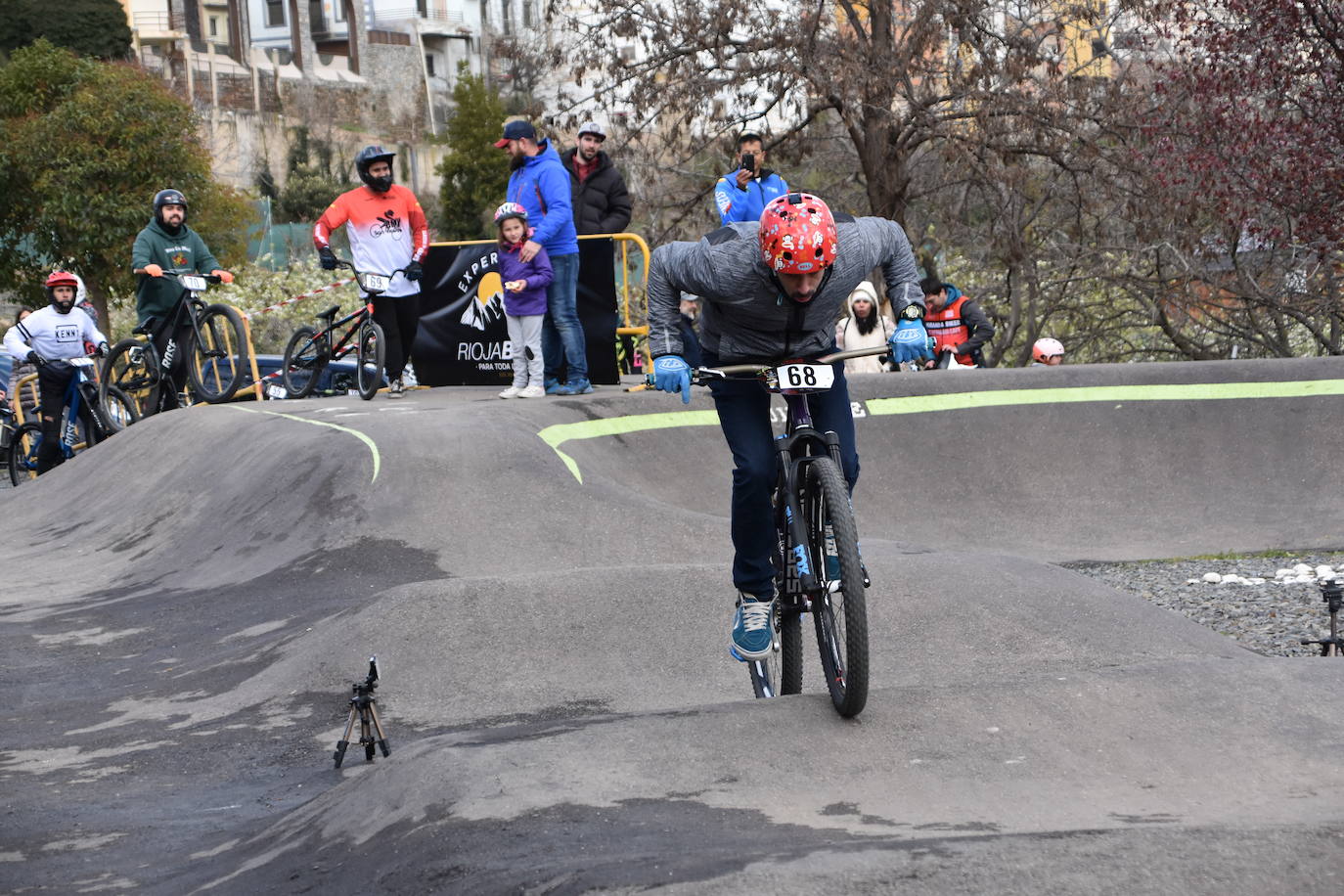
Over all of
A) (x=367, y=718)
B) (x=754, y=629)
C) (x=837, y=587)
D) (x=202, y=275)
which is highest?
(x=202, y=275)

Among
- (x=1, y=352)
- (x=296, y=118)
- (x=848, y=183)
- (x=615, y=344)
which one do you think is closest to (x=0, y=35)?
(x=296, y=118)

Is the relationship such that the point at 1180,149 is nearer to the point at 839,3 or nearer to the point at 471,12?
the point at 839,3

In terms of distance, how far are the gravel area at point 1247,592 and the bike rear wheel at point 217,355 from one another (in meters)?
7.28

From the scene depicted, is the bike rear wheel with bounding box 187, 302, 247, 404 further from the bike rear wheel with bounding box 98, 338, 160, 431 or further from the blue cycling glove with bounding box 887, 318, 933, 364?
the blue cycling glove with bounding box 887, 318, 933, 364

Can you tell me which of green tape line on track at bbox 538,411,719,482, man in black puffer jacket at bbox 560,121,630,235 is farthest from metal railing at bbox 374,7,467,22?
green tape line on track at bbox 538,411,719,482

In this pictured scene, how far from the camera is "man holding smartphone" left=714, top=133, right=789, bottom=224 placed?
10.6 meters

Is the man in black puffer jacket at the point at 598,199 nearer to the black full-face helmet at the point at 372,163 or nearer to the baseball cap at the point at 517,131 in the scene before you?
the baseball cap at the point at 517,131

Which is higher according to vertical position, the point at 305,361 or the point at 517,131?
the point at 517,131

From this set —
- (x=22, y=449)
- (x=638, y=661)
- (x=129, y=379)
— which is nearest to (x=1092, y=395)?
(x=638, y=661)

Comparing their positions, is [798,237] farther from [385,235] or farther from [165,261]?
[165,261]

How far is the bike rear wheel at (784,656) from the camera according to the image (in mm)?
5277

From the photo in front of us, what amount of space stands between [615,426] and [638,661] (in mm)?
4916

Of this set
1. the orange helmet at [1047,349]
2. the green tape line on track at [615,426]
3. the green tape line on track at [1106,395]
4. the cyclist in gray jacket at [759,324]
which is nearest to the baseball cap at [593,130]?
the green tape line on track at [615,426]

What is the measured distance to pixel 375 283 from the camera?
11617 millimetres
